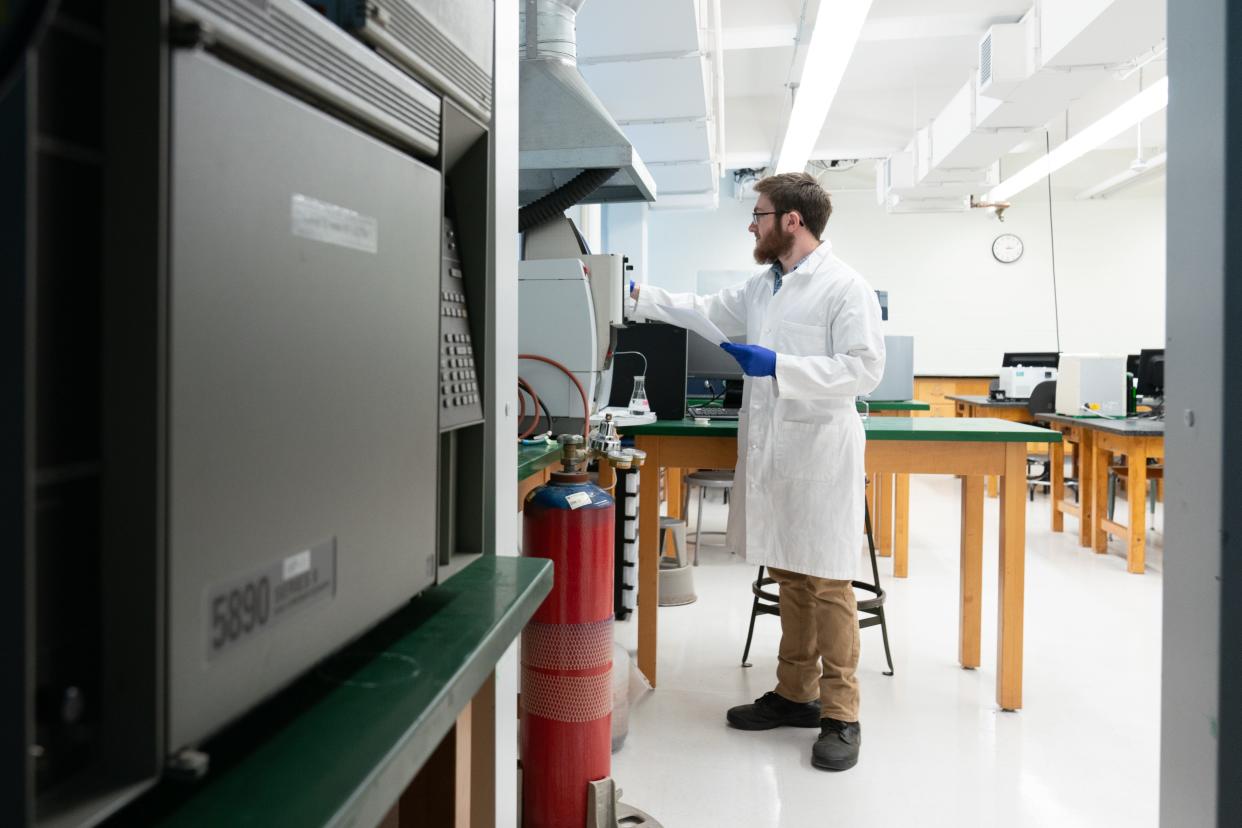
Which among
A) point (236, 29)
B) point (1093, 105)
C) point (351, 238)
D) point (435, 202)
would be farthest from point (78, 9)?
point (1093, 105)

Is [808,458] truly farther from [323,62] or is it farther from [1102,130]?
[1102,130]

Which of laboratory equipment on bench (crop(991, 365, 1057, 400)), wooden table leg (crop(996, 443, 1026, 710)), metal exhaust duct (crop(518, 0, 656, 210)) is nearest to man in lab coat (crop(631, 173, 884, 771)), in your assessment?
wooden table leg (crop(996, 443, 1026, 710))

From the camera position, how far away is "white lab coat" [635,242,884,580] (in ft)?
6.81

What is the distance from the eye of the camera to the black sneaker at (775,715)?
2172mm

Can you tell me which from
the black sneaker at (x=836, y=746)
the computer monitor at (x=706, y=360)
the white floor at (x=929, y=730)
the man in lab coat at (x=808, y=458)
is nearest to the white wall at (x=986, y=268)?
the computer monitor at (x=706, y=360)

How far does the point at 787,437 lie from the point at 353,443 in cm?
178

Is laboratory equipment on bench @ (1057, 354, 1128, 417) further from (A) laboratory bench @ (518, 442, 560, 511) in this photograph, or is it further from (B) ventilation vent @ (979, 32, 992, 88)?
(A) laboratory bench @ (518, 442, 560, 511)

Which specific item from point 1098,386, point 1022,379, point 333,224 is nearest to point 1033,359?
point 1022,379

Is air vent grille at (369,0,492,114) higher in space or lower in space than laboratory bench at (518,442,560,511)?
higher

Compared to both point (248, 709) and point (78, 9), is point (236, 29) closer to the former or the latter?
point (78, 9)

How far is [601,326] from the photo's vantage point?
1.88 m

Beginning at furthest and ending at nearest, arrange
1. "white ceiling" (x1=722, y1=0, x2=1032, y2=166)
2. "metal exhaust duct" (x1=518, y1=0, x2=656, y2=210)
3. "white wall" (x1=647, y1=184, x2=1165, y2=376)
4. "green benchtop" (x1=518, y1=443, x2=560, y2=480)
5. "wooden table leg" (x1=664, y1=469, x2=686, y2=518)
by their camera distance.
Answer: "white wall" (x1=647, y1=184, x2=1165, y2=376) → "white ceiling" (x1=722, y1=0, x2=1032, y2=166) → "wooden table leg" (x1=664, y1=469, x2=686, y2=518) → "metal exhaust duct" (x1=518, y1=0, x2=656, y2=210) → "green benchtop" (x1=518, y1=443, x2=560, y2=480)

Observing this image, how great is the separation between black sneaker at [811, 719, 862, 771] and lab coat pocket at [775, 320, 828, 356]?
3.40 feet

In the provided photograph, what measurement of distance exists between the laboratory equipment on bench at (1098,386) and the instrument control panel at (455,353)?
4.50m
